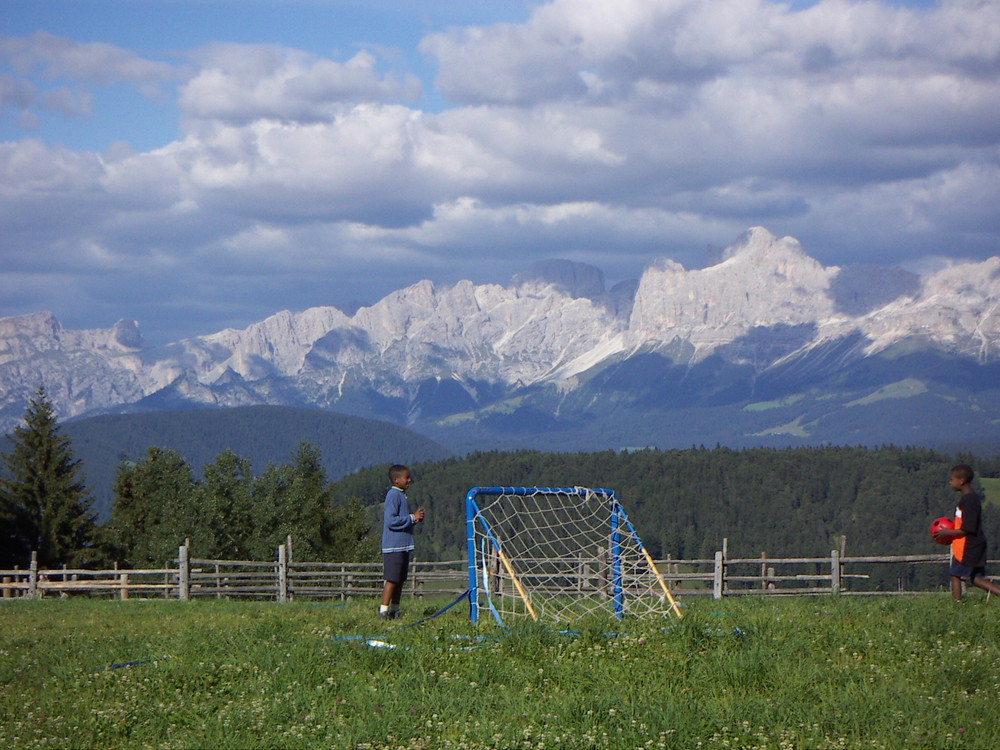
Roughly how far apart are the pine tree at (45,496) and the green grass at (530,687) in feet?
160

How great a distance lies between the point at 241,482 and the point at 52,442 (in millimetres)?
13975

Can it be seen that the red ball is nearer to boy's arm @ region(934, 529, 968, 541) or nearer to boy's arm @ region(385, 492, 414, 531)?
boy's arm @ region(934, 529, 968, 541)

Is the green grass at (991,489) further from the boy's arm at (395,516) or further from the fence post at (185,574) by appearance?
the boy's arm at (395,516)

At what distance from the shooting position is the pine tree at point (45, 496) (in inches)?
2205

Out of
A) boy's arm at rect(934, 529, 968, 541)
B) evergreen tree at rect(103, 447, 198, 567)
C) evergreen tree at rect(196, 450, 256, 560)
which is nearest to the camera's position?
boy's arm at rect(934, 529, 968, 541)

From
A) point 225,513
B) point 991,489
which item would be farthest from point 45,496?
point 991,489

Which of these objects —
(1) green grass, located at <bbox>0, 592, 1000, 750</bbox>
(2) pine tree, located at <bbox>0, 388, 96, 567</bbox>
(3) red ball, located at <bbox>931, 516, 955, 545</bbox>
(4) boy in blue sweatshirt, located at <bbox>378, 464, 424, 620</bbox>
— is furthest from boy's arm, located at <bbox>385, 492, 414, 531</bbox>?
(2) pine tree, located at <bbox>0, 388, 96, 567</bbox>

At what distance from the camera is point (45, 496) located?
58.5m

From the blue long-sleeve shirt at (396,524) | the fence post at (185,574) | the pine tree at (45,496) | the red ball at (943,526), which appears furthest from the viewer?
the pine tree at (45,496)

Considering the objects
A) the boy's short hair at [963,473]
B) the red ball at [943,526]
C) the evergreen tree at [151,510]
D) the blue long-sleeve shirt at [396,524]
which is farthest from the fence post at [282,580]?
the evergreen tree at [151,510]

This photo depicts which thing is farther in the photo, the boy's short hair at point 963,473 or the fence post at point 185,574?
the fence post at point 185,574

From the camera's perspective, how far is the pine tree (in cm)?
5600

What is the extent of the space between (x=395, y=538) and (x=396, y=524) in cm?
18

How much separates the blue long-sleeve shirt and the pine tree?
154ft
